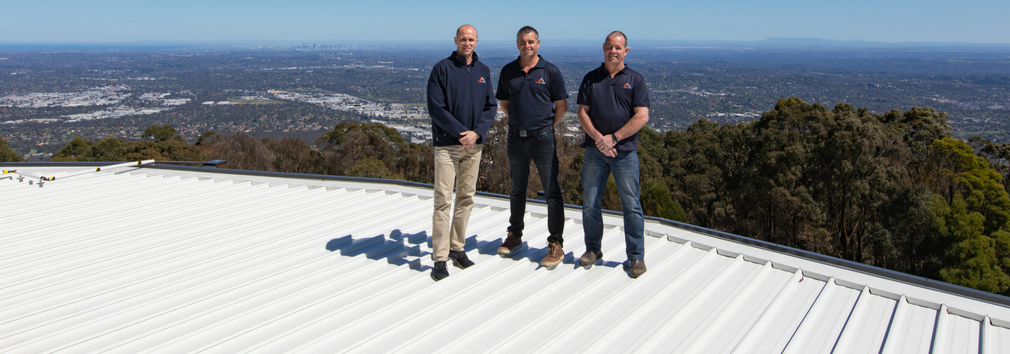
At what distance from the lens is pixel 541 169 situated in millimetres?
3576

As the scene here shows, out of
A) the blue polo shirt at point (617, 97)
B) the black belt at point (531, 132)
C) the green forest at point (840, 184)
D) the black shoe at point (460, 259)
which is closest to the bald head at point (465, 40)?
the black belt at point (531, 132)

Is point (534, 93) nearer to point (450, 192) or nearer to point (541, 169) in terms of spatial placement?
point (541, 169)

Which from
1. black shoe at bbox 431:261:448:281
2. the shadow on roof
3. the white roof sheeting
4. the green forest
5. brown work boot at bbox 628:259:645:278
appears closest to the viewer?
the white roof sheeting

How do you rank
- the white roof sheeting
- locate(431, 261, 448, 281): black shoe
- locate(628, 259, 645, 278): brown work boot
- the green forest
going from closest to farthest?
the white roof sheeting < locate(431, 261, 448, 281): black shoe < locate(628, 259, 645, 278): brown work boot < the green forest

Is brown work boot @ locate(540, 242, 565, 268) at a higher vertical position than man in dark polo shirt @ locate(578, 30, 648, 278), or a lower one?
lower

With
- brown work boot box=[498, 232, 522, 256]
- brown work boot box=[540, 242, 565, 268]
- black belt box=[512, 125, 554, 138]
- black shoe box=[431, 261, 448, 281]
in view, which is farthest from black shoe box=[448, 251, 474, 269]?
black belt box=[512, 125, 554, 138]

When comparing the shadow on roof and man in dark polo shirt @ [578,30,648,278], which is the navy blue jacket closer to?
man in dark polo shirt @ [578,30,648,278]

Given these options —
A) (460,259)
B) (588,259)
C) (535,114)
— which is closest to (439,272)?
(460,259)

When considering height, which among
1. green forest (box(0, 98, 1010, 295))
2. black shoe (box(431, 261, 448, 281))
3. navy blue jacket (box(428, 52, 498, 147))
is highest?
navy blue jacket (box(428, 52, 498, 147))

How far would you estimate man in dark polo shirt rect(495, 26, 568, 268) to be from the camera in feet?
11.2

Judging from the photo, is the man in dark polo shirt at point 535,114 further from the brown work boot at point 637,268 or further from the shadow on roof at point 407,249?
the brown work boot at point 637,268

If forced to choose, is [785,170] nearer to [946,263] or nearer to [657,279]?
[946,263]

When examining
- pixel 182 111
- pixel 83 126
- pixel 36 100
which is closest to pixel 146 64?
pixel 36 100

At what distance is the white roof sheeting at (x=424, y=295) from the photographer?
8.19ft
